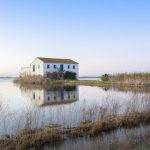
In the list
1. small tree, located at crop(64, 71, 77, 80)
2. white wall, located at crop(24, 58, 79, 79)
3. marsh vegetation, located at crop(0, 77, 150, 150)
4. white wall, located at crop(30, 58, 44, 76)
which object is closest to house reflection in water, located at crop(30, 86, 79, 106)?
marsh vegetation, located at crop(0, 77, 150, 150)

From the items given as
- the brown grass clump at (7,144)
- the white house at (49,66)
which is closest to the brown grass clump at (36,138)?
the brown grass clump at (7,144)

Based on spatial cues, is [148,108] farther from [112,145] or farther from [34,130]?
[34,130]

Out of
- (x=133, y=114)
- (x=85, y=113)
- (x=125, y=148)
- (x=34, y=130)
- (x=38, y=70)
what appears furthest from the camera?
(x=38, y=70)

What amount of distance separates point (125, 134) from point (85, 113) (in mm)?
1877

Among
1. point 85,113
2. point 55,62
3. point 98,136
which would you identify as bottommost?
point 98,136

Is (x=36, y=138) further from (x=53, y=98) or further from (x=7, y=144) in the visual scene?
(x=53, y=98)

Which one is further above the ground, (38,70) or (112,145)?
(38,70)

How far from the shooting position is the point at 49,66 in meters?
47.9

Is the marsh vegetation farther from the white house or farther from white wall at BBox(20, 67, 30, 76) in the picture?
white wall at BBox(20, 67, 30, 76)

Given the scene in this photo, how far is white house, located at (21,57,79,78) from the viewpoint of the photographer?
4734 cm

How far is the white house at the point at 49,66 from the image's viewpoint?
155 ft

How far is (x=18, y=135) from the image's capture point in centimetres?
729

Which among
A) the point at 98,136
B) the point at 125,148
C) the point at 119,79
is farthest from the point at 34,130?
the point at 119,79

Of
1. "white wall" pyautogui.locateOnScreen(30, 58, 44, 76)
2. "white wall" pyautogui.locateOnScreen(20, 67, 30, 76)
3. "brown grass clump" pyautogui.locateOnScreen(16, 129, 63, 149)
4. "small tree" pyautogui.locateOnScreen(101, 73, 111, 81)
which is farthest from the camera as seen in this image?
"white wall" pyautogui.locateOnScreen(20, 67, 30, 76)
